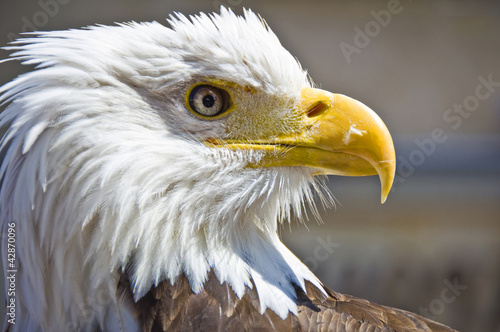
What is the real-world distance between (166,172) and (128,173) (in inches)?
5.0

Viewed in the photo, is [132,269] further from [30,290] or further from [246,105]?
[246,105]

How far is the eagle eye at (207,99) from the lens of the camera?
2.02 metres

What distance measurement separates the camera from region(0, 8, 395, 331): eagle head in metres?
1.86

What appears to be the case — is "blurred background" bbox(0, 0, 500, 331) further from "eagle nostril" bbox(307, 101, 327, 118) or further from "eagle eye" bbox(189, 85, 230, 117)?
"eagle eye" bbox(189, 85, 230, 117)

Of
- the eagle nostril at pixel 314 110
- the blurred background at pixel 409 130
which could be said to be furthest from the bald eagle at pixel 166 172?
the blurred background at pixel 409 130

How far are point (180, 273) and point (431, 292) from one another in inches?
199

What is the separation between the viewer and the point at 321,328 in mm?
1938

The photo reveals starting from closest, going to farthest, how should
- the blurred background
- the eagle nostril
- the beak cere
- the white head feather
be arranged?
1. the white head feather
2. the beak cere
3. the eagle nostril
4. the blurred background

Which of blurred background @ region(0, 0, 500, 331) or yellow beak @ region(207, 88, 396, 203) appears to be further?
blurred background @ region(0, 0, 500, 331)

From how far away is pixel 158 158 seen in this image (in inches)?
75.3

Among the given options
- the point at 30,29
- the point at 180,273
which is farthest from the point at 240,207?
the point at 30,29

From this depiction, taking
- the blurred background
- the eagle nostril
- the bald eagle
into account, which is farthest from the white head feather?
the blurred background

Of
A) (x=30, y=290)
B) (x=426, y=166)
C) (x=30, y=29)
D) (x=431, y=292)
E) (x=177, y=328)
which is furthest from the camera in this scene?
(x=426, y=166)

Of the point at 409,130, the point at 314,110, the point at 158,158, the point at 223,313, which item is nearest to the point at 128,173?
the point at 158,158
